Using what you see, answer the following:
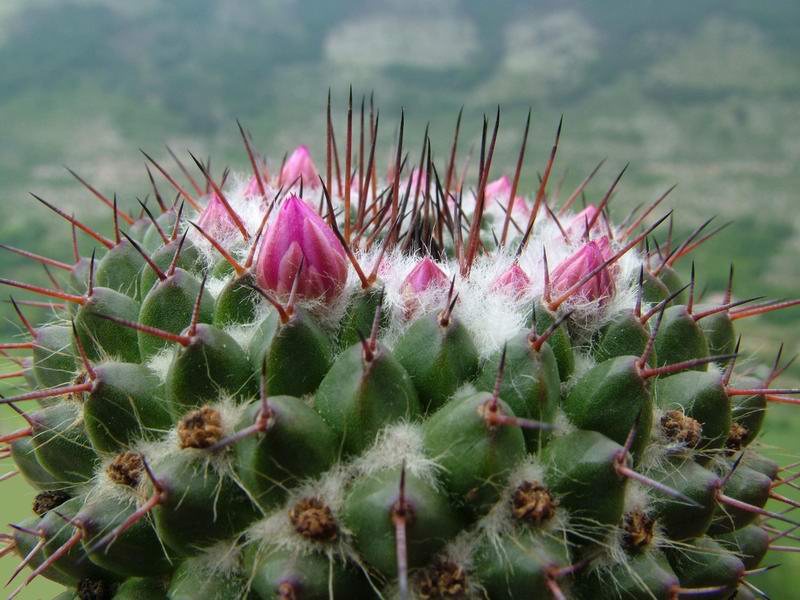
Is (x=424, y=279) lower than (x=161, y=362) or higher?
higher

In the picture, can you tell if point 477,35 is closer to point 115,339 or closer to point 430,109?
point 430,109

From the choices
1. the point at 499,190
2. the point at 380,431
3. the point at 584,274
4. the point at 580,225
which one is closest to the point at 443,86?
the point at 499,190

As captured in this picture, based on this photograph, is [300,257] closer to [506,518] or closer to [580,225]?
[506,518]

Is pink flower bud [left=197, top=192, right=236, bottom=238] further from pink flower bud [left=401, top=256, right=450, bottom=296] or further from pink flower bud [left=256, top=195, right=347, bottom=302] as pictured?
pink flower bud [left=401, top=256, right=450, bottom=296]

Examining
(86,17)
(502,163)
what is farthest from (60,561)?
(86,17)

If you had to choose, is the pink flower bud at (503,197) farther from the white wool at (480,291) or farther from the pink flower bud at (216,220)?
the pink flower bud at (216,220)

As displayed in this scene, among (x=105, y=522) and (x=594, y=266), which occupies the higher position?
(x=594, y=266)

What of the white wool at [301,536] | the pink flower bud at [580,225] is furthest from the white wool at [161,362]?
the pink flower bud at [580,225]
